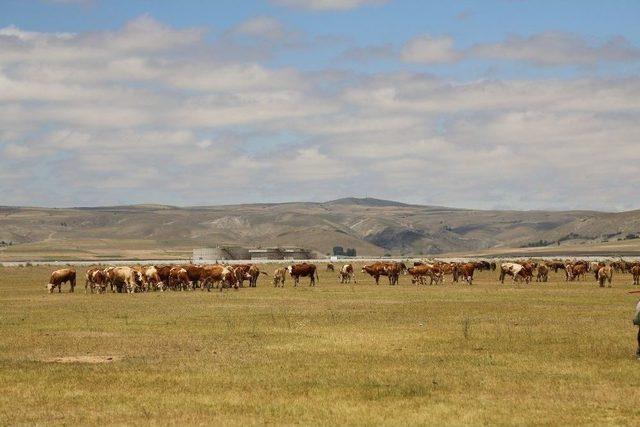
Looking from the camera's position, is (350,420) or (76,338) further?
(76,338)

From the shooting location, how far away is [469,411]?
54.1 ft

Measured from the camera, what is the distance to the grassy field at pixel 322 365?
1658 cm

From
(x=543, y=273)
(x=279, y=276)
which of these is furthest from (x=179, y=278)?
(x=543, y=273)

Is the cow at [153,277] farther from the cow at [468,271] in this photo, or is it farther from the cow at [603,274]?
the cow at [603,274]

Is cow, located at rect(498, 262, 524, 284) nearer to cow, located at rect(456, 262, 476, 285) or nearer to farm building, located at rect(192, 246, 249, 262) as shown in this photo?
cow, located at rect(456, 262, 476, 285)

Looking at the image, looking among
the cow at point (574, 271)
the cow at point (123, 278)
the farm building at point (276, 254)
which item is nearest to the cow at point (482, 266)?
the cow at point (574, 271)

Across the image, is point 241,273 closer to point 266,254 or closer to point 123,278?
point 123,278

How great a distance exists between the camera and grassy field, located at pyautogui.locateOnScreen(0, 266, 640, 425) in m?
16.6

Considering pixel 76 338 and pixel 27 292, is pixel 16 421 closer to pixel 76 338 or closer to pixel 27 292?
pixel 76 338

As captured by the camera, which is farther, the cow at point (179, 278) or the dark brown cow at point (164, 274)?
the dark brown cow at point (164, 274)

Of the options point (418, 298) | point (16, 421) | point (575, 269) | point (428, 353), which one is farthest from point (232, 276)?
point (16, 421)

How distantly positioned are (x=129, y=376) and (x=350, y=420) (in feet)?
20.1

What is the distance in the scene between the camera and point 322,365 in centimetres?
2161

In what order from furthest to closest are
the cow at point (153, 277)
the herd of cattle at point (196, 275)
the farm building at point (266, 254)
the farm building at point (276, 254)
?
the farm building at point (276, 254) → the farm building at point (266, 254) → the cow at point (153, 277) → the herd of cattle at point (196, 275)
